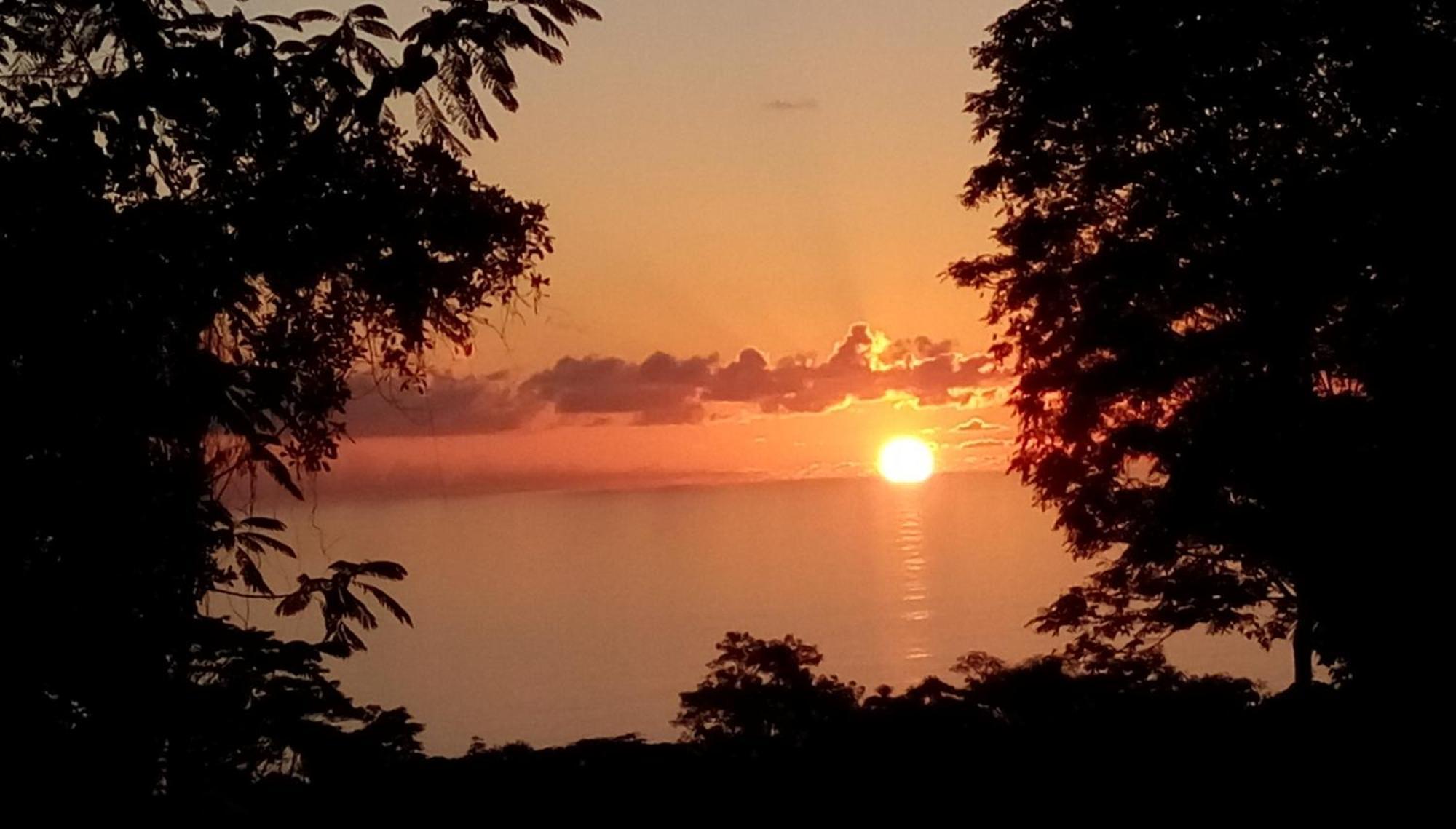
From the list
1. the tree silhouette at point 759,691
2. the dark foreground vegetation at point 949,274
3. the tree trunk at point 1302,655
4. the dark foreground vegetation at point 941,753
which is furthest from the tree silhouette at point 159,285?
the tree trunk at point 1302,655

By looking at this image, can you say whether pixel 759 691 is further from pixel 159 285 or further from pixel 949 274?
pixel 159 285

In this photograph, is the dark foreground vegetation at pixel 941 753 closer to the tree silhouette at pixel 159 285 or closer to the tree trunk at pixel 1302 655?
the tree silhouette at pixel 159 285

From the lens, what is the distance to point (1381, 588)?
1526 cm

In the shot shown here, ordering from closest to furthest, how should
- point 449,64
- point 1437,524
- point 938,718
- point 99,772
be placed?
point 99,772 < point 449,64 < point 938,718 < point 1437,524

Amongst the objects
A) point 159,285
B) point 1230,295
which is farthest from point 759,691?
point 159,285

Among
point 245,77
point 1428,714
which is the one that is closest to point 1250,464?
point 1428,714

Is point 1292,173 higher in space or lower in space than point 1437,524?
higher

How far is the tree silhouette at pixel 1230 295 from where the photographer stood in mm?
16375

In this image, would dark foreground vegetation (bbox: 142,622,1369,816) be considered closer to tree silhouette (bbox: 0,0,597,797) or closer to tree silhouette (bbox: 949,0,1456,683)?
tree silhouette (bbox: 0,0,597,797)

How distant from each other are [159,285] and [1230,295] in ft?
66.3

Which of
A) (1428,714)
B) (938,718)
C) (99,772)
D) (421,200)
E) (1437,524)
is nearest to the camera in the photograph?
(99,772)

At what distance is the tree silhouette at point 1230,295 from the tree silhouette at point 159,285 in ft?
36.2

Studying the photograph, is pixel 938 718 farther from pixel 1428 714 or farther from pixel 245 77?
pixel 245 77

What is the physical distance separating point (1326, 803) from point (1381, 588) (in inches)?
249
